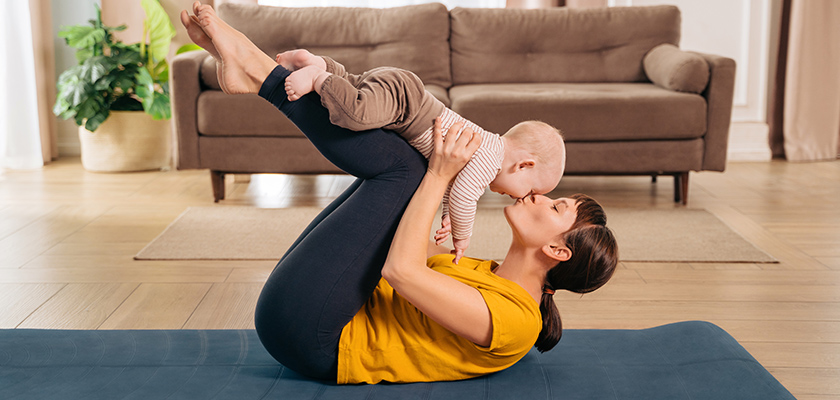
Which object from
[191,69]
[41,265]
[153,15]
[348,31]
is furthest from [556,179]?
[153,15]

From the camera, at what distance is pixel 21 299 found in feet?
6.55

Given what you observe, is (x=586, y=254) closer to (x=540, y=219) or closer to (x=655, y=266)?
(x=540, y=219)

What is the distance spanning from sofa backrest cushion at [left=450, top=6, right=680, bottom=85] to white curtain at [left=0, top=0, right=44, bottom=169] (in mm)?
2486

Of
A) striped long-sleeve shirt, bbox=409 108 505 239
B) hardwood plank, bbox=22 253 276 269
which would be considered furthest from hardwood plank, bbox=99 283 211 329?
striped long-sleeve shirt, bbox=409 108 505 239

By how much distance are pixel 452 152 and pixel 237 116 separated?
6.89 ft

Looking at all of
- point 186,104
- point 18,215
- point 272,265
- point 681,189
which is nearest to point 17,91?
point 18,215

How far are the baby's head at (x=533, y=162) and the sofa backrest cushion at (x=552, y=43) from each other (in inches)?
96.4

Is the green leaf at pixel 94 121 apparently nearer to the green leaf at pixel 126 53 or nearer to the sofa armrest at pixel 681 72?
the green leaf at pixel 126 53

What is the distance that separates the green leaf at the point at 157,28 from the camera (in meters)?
3.80

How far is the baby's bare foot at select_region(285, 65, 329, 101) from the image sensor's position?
1145mm

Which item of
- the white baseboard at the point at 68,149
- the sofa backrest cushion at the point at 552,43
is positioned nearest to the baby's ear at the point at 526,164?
the sofa backrest cushion at the point at 552,43

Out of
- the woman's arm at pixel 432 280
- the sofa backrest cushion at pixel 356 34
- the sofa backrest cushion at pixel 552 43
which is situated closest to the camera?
the woman's arm at pixel 432 280

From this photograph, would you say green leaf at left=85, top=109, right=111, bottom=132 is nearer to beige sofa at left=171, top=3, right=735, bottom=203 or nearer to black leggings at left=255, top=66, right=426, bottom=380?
beige sofa at left=171, top=3, right=735, bottom=203

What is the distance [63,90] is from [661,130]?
→ 3.12 m
